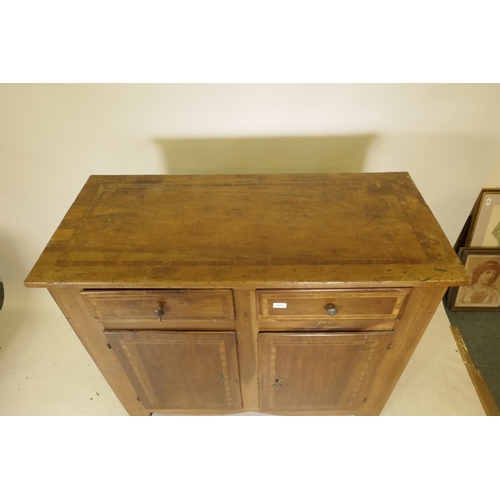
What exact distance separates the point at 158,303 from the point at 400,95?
1051 mm

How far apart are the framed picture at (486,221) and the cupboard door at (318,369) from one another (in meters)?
0.92

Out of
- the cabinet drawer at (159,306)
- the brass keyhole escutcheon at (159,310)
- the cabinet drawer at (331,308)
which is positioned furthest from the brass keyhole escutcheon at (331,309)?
the brass keyhole escutcheon at (159,310)

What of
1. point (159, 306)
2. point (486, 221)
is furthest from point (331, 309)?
point (486, 221)

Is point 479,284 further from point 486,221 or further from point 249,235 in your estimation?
point 249,235

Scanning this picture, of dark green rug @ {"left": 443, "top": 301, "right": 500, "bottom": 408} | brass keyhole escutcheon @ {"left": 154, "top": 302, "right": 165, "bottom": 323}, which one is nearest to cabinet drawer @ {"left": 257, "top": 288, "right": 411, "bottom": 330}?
brass keyhole escutcheon @ {"left": 154, "top": 302, "right": 165, "bottom": 323}

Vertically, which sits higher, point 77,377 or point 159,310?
point 77,377

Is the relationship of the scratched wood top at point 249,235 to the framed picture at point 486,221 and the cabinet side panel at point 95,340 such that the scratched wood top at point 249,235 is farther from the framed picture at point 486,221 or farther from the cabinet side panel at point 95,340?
the framed picture at point 486,221

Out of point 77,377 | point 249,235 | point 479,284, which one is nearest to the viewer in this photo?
point 249,235

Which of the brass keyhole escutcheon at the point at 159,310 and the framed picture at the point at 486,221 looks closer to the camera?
the brass keyhole escutcheon at the point at 159,310

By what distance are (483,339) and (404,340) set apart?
92 cm

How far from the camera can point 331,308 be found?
0.90 m

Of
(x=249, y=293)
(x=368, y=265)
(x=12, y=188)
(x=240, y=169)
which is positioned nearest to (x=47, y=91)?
(x=12, y=188)

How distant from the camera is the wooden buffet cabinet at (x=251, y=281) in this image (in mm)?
868

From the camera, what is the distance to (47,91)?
3.94 ft
